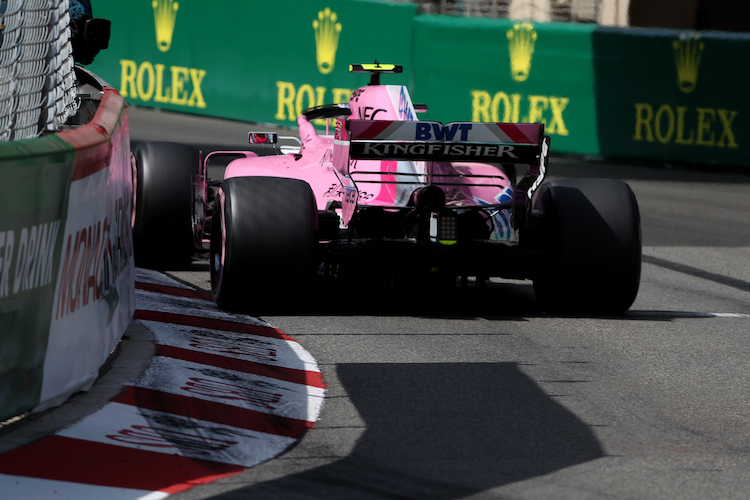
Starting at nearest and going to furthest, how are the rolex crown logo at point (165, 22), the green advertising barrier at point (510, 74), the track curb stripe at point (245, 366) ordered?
the track curb stripe at point (245, 366)
the green advertising barrier at point (510, 74)
the rolex crown logo at point (165, 22)

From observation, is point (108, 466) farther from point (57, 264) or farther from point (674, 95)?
point (674, 95)

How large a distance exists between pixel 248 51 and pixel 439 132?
46.8ft

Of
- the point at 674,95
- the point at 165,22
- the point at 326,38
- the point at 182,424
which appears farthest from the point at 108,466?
the point at 165,22

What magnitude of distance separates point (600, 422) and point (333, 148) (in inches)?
139

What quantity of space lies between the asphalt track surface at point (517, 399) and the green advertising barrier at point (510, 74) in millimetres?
9064

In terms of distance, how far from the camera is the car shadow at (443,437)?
4.11 m

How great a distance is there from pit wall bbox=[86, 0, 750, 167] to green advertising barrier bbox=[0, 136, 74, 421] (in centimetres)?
1419

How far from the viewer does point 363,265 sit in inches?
285

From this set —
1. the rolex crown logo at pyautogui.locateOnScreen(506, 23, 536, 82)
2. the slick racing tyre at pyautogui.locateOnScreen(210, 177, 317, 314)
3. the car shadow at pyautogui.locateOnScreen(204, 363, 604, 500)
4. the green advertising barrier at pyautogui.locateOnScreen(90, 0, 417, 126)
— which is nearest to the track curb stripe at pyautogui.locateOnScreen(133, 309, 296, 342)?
the slick racing tyre at pyautogui.locateOnScreen(210, 177, 317, 314)

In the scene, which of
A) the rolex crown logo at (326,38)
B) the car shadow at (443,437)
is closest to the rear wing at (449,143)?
the car shadow at (443,437)

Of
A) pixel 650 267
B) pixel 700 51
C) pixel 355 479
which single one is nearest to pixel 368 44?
pixel 700 51

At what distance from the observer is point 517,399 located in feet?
17.8

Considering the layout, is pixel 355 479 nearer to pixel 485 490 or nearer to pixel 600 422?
pixel 485 490

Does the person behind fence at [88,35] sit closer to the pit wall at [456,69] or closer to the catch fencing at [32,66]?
the catch fencing at [32,66]
